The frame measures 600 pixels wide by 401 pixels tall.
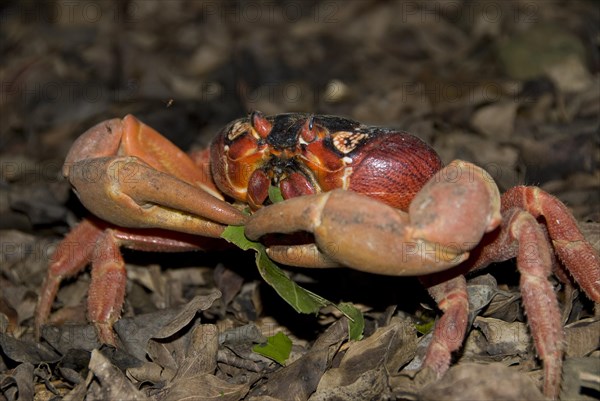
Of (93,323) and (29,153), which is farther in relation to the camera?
(29,153)

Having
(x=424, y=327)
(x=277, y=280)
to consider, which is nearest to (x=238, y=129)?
(x=277, y=280)

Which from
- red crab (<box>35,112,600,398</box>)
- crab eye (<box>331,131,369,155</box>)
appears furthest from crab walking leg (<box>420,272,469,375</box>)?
crab eye (<box>331,131,369,155</box>)

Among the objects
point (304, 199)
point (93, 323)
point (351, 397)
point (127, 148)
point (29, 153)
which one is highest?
point (304, 199)

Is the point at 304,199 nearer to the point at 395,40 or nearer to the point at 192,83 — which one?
the point at 192,83

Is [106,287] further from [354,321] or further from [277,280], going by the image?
[354,321]

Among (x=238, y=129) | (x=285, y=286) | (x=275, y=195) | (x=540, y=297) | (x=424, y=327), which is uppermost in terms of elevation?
(x=238, y=129)

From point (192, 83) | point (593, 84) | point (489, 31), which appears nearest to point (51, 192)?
point (192, 83)
